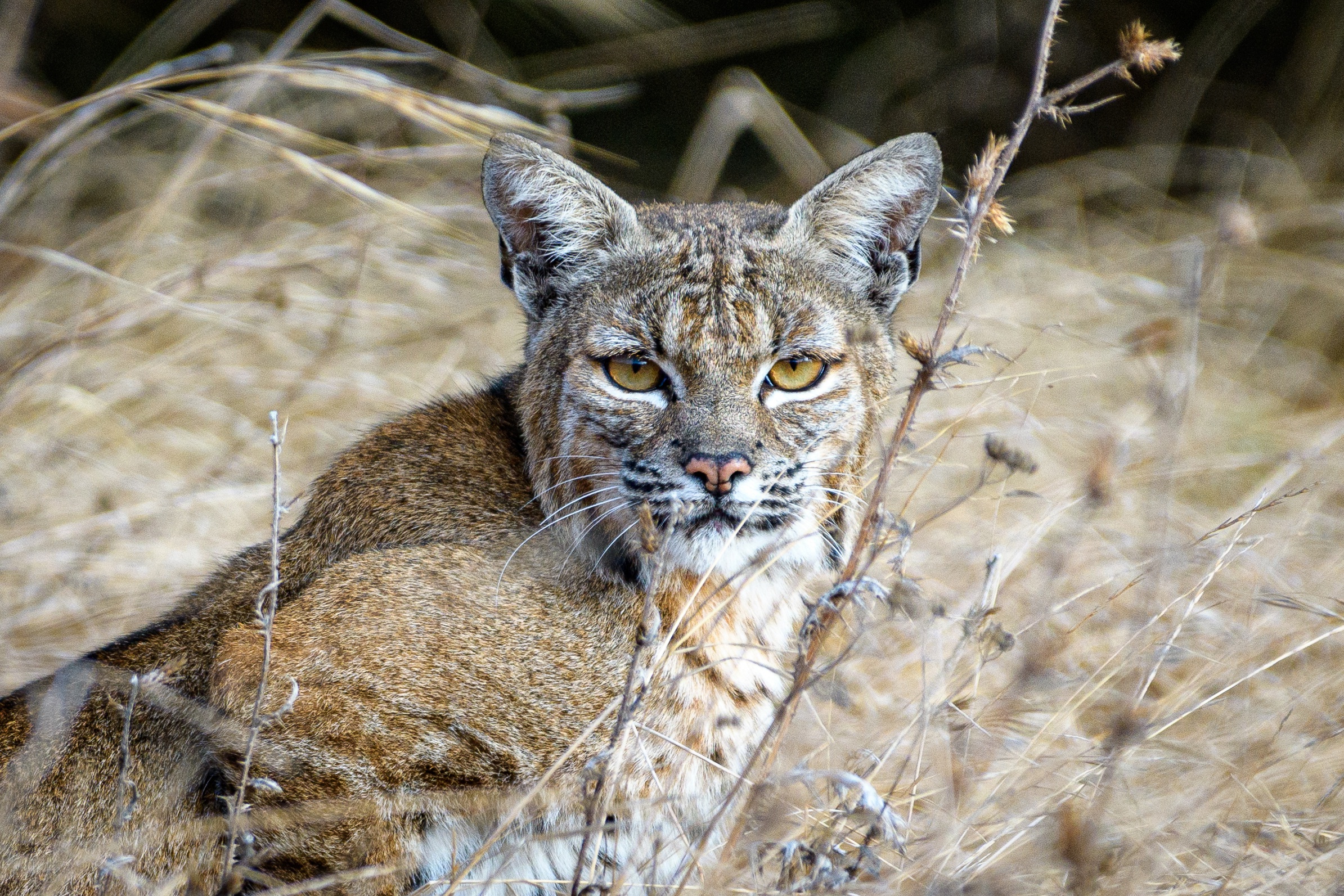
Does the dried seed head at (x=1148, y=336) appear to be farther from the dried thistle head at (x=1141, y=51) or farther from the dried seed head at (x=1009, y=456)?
the dried seed head at (x=1009, y=456)

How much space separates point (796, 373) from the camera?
12.1 feet

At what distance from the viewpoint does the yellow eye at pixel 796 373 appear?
144 inches

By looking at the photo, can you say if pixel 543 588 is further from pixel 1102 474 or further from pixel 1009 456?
pixel 1102 474

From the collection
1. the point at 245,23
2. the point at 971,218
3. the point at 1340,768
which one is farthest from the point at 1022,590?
the point at 245,23

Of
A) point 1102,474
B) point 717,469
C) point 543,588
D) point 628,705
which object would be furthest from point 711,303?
point 1102,474

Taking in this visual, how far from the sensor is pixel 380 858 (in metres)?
3.05

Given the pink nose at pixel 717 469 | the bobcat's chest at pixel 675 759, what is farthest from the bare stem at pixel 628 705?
the pink nose at pixel 717 469

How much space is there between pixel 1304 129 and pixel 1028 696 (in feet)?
21.9

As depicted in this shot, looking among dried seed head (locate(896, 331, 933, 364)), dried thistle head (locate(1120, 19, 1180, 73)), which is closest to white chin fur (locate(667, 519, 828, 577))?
dried seed head (locate(896, 331, 933, 364))

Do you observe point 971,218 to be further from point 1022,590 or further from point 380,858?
point 1022,590

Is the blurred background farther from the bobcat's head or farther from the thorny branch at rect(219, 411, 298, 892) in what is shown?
the thorny branch at rect(219, 411, 298, 892)

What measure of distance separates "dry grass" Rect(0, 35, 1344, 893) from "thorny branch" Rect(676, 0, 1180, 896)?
0.10m

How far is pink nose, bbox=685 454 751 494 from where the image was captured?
3.28 meters

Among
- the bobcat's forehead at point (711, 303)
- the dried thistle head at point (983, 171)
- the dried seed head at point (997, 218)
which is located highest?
the dried thistle head at point (983, 171)
